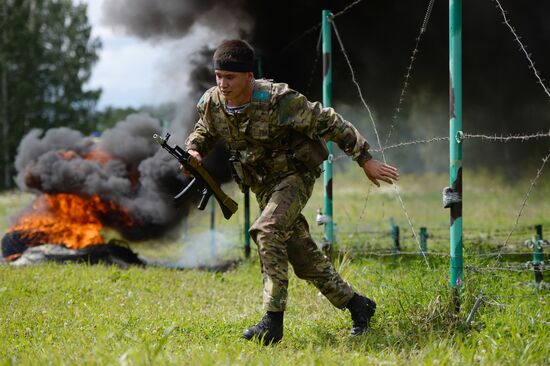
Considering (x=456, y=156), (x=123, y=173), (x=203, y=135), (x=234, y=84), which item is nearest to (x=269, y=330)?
(x=203, y=135)

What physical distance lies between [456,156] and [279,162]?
47.0 inches

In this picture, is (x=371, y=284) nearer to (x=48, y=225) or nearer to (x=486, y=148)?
(x=48, y=225)

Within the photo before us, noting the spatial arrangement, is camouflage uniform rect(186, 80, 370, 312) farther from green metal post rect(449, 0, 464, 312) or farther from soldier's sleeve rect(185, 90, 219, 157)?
green metal post rect(449, 0, 464, 312)

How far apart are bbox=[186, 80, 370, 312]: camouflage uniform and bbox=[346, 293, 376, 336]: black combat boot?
0.06 m

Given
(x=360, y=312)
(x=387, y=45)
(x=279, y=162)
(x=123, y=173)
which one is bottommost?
(x=360, y=312)

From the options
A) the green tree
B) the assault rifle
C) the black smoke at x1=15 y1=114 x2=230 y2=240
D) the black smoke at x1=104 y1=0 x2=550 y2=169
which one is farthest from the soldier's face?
the green tree

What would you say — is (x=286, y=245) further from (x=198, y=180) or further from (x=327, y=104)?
(x=327, y=104)

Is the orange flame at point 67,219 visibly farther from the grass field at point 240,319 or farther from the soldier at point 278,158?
the soldier at point 278,158

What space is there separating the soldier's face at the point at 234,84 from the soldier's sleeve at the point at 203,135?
338mm

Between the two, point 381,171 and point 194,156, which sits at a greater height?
point 194,156

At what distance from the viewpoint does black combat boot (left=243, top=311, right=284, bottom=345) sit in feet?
14.4

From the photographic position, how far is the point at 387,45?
11.2 m

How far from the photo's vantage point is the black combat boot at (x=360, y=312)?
4.69 m

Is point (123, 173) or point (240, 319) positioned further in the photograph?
point (123, 173)
